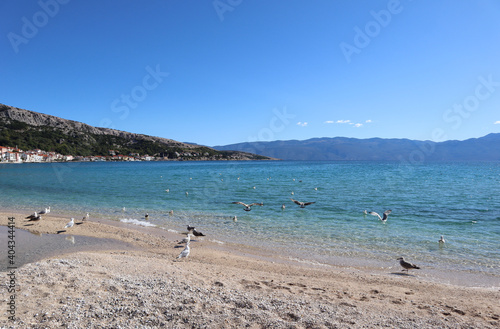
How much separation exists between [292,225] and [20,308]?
13.2 meters

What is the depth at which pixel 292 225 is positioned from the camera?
16.7m

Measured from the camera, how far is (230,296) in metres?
6.72

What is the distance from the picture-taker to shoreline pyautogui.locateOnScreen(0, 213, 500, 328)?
5.67m

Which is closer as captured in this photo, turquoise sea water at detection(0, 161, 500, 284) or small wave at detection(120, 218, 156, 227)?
turquoise sea water at detection(0, 161, 500, 284)

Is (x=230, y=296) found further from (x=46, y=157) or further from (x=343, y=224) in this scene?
(x=46, y=157)

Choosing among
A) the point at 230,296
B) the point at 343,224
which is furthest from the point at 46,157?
the point at 230,296

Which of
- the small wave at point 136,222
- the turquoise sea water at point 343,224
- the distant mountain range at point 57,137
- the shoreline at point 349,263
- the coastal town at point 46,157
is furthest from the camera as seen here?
the distant mountain range at point 57,137

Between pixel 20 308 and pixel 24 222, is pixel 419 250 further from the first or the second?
pixel 24 222

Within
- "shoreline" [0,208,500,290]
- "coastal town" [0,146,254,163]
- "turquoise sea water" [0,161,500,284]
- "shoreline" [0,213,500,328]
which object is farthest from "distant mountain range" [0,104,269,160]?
"shoreline" [0,213,500,328]

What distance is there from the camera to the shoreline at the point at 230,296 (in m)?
5.67

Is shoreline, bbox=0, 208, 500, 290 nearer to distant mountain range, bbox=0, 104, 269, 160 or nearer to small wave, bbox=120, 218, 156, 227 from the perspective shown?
small wave, bbox=120, 218, 156, 227

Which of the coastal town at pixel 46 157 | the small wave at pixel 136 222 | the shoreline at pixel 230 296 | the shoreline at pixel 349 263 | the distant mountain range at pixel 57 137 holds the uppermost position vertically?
the distant mountain range at pixel 57 137

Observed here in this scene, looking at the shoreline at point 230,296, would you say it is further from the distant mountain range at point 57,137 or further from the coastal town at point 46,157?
the distant mountain range at point 57,137

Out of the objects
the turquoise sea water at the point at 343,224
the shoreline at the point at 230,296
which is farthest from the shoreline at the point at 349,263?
the shoreline at the point at 230,296
